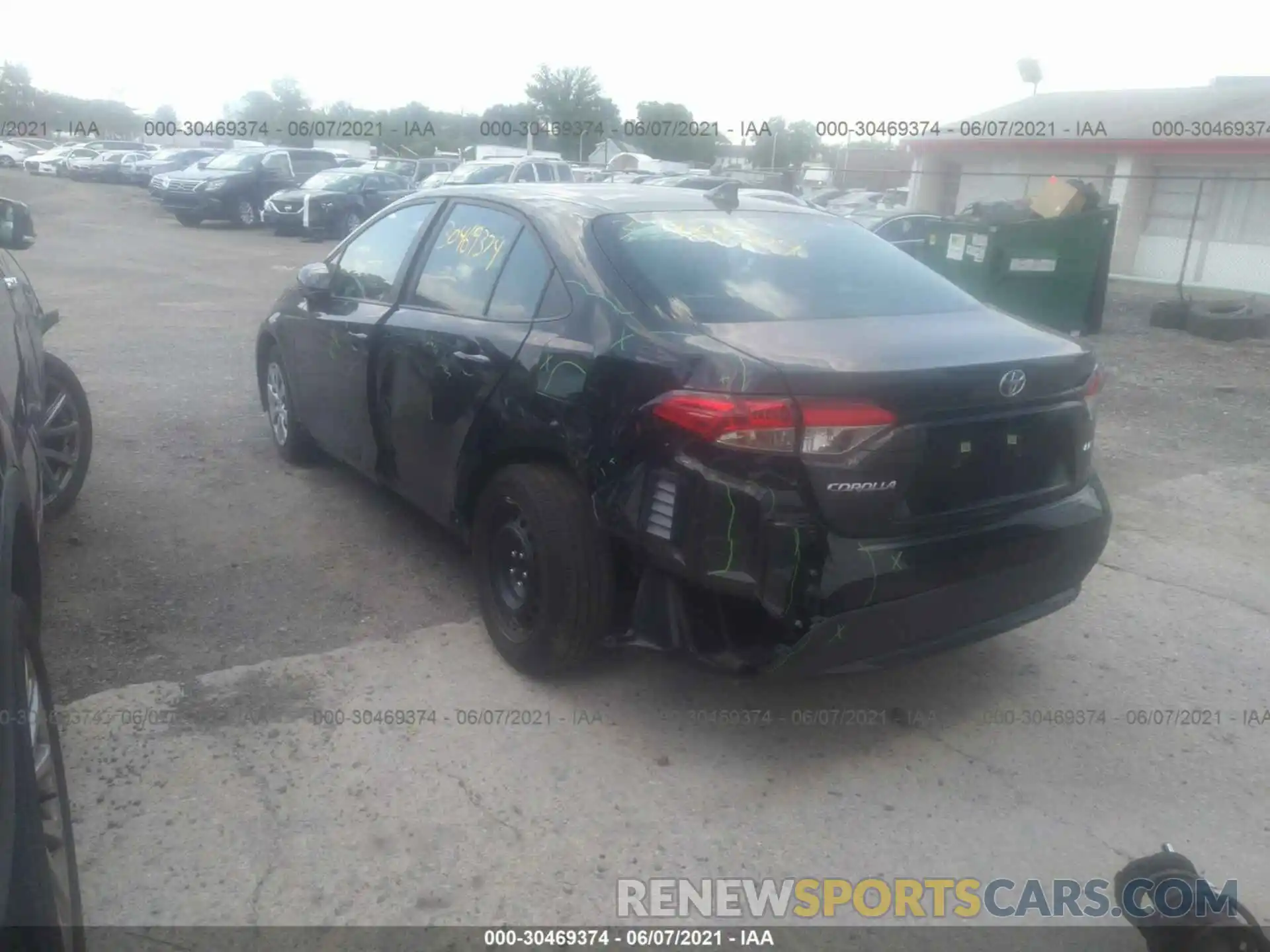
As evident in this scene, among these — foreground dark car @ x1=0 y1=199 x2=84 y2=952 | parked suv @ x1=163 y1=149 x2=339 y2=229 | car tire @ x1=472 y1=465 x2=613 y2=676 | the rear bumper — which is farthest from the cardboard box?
parked suv @ x1=163 y1=149 x2=339 y2=229

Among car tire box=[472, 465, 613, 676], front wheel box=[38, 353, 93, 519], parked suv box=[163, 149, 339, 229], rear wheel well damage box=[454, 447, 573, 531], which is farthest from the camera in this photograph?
parked suv box=[163, 149, 339, 229]

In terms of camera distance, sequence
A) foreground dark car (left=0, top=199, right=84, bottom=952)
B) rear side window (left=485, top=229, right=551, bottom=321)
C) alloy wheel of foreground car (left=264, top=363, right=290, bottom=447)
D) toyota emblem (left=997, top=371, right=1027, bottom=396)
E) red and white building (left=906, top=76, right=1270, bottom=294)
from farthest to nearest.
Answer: red and white building (left=906, top=76, right=1270, bottom=294) → alloy wheel of foreground car (left=264, top=363, right=290, bottom=447) → rear side window (left=485, top=229, right=551, bottom=321) → toyota emblem (left=997, top=371, right=1027, bottom=396) → foreground dark car (left=0, top=199, right=84, bottom=952)

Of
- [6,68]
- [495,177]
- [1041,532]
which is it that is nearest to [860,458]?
[1041,532]

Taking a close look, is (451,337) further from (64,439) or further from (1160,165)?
(1160,165)

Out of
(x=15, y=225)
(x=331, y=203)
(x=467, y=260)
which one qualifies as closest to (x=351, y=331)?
(x=467, y=260)

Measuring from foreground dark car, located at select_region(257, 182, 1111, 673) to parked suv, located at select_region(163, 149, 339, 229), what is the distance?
19620 mm

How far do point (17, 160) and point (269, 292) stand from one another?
41200 mm

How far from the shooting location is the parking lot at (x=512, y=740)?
2908 millimetres

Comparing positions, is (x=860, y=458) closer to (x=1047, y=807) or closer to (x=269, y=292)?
(x=1047, y=807)

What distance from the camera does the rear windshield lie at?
11.4 feet

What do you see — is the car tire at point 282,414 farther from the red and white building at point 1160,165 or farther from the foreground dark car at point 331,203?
the foreground dark car at point 331,203

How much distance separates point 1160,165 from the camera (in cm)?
2070

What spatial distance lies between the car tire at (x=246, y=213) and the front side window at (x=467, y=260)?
19.9 meters

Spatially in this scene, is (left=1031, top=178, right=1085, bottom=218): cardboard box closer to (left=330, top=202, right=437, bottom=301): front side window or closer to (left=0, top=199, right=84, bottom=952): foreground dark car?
(left=330, top=202, right=437, bottom=301): front side window
